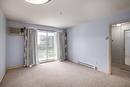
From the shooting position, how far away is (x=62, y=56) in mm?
5547

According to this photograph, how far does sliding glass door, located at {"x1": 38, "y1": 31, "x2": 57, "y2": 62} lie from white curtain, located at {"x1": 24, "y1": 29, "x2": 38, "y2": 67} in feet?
1.95

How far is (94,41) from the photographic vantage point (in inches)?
152

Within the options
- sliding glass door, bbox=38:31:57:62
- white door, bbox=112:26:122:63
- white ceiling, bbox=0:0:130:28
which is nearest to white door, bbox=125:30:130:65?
white door, bbox=112:26:122:63

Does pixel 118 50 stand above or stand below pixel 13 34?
below

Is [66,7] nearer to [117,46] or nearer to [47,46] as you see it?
[47,46]

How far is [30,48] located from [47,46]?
50.5 inches

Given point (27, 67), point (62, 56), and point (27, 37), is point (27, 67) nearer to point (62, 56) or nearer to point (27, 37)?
point (27, 37)

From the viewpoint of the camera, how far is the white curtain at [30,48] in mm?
4164

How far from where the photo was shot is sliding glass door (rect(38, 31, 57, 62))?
16.8 feet

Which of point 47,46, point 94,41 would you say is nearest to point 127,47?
point 94,41

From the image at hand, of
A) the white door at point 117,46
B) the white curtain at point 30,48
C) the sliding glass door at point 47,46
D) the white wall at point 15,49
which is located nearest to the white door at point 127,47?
the white door at point 117,46

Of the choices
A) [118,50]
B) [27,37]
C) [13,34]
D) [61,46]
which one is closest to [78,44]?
[61,46]

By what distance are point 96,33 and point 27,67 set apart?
12.0ft

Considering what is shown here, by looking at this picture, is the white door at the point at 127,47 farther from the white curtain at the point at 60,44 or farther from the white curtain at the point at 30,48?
the white curtain at the point at 30,48
